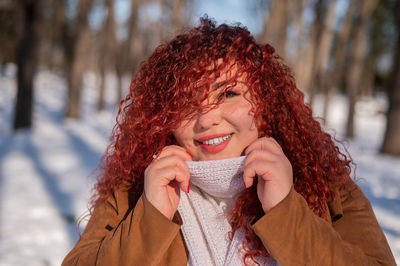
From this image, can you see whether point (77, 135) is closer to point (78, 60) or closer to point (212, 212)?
point (78, 60)

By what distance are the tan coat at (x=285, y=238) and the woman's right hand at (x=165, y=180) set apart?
0.11ft

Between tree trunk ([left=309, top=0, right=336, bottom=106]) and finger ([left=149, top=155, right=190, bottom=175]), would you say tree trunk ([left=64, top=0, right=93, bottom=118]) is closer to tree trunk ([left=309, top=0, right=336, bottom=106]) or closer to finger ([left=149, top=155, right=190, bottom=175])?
tree trunk ([left=309, top=0, right=336, bottom=106])

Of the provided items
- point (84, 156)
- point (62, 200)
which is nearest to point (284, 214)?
point (62, 200)

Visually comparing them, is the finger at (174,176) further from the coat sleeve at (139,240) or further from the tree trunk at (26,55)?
the tree trunk at (26,55)

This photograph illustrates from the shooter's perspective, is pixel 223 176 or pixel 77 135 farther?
pixel 77 135

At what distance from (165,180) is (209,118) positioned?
0.85 ft

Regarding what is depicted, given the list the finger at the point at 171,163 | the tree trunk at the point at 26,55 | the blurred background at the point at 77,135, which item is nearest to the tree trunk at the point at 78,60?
the blurred background at the point at 77,135

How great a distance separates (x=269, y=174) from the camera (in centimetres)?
98

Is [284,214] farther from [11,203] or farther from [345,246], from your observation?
[11,203]

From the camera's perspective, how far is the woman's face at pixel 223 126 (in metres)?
1.12

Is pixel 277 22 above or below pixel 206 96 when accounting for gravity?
above

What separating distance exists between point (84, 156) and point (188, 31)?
5124 millimetres

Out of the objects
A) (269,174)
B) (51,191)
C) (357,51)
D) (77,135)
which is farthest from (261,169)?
(357,51)

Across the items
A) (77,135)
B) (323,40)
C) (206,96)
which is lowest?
(77,135)
